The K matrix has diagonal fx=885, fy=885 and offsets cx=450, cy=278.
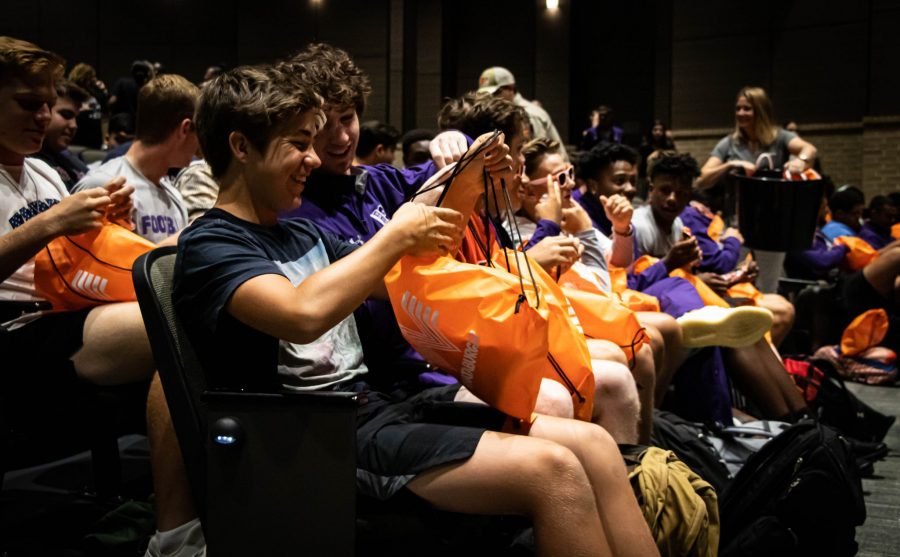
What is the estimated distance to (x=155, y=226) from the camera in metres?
3.02

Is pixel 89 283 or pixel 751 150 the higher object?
pixel 751 150

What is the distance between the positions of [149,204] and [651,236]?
2.47 metres

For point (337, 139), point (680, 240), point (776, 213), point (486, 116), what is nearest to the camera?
point (337, 139)

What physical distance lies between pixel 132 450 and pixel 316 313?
2.46 m

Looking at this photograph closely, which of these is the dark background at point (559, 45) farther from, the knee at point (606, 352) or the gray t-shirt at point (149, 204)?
the gray t-shirt at point (149, 204)

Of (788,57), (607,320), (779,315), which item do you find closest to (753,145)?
(779,315)

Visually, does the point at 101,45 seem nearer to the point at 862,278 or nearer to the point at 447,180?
the point at 862,278

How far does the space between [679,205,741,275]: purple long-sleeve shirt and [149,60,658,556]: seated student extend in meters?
2.98

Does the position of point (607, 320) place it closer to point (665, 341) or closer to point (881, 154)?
point (665, 341)

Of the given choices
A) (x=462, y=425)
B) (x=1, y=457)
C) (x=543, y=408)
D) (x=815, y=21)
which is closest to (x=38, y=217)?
(x=1, y=457)

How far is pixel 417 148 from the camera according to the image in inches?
215

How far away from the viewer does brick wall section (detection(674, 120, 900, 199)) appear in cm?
1066

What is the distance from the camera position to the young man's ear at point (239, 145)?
69.9 inches

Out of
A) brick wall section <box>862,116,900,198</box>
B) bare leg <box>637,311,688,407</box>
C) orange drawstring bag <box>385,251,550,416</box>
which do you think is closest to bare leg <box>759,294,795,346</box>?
bare leg <box>637,311,688,407</box>
